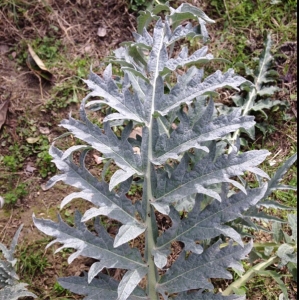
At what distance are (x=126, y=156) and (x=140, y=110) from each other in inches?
7.7

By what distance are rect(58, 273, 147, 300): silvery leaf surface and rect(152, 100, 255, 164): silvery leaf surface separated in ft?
1.84

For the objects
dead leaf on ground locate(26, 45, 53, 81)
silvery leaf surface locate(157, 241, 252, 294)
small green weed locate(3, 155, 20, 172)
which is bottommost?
silvery leaf surface locate(157, 241, 252, 294)

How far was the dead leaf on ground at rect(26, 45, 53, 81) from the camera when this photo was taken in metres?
2.78

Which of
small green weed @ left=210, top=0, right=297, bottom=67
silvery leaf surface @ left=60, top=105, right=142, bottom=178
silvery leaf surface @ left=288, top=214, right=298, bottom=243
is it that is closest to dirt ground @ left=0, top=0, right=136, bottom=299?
small green weed @ left=210, top=0, right=297, bottom=67

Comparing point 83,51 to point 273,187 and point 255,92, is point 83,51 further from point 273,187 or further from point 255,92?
point 273,187

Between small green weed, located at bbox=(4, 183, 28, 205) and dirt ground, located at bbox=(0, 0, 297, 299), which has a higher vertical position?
dirt ground, located at bbox=(0, 0, 297, 299)

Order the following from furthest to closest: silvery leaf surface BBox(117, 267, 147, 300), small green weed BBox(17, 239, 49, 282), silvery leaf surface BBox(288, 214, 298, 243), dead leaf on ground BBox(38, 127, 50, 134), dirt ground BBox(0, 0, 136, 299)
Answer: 1. dead leaf on ground BBox(38, 127, 50, 134)
2. dirt ground BBox(0, 0, 136, 299)
3. small green weed BBox(17, 239, 49, 282)
4. silvery leaf surface BBox(288, 214, 298, 243)
5. silvery leaf surface BBox(117, 267, 147, 300)

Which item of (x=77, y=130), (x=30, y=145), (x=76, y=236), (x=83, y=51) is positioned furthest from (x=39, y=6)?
(x=76, y=236)

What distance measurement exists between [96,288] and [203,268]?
46 centimetres

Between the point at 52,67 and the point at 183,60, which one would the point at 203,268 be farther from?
the point at 52,67

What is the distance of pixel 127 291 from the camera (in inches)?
66.0

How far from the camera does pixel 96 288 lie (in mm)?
1852

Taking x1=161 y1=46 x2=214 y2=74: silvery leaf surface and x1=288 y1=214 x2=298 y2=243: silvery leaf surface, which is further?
x1=288 y1=214 x2=298 y2=243: silvery leaf surface

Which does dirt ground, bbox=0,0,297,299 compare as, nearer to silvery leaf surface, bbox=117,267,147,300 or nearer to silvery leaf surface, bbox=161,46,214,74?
silvery leaf surface, bbox=117,267,147,300
